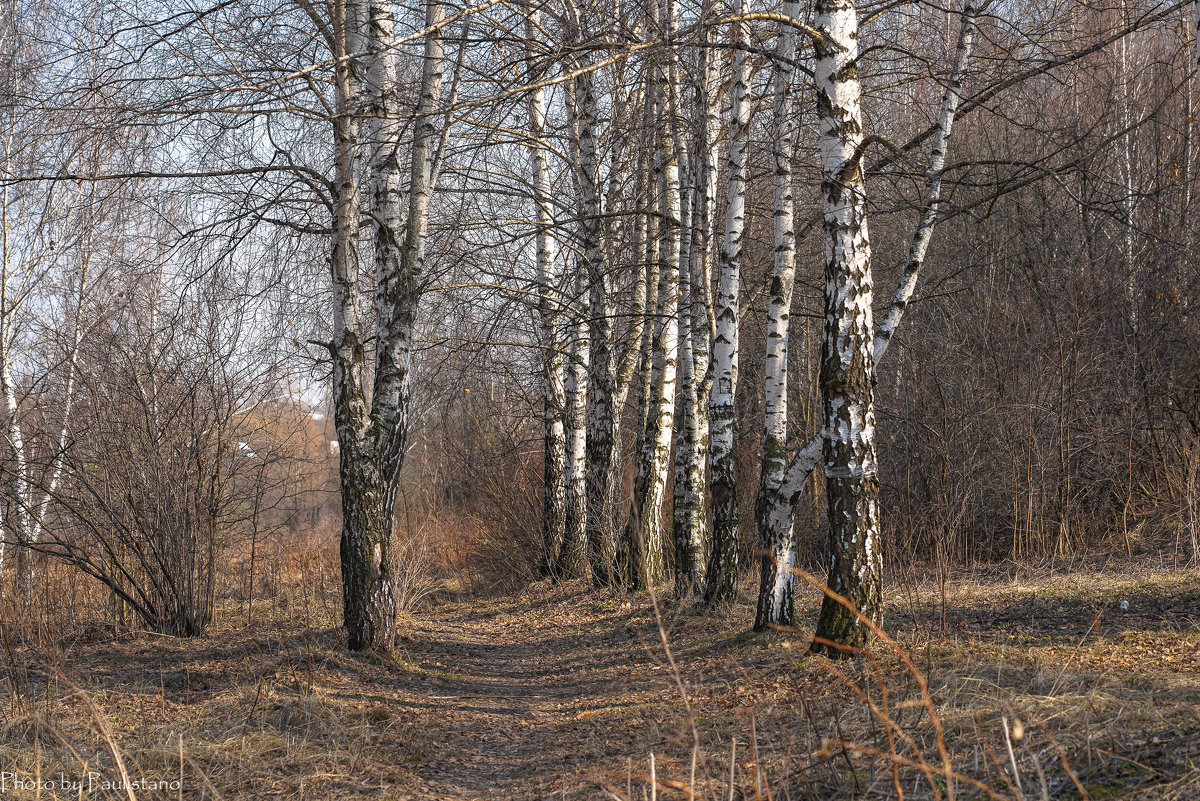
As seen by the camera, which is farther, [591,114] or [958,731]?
[591,114]

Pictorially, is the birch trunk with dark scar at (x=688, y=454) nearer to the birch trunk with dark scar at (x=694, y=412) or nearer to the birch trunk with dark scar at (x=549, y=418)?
the birch trunk with dark scar at (x=694, y=412)

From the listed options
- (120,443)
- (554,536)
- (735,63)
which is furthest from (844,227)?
(554,536)

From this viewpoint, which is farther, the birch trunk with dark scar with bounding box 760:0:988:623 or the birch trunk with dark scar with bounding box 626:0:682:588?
the birch trunk with dark scar with bounding box 626:0:682:588

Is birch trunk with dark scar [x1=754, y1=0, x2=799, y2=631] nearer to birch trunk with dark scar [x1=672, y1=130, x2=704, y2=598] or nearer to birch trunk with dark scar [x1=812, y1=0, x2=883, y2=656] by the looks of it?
birch trunk with dark scar [x1=812, y1=0, x2=883, y2=656]

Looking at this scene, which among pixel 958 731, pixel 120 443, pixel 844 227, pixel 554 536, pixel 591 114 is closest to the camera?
pixel 958 731

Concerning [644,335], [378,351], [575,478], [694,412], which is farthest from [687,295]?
[575,478]

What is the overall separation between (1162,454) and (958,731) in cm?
902

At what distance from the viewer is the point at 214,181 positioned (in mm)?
7195

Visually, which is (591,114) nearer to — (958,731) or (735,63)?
(735,63)

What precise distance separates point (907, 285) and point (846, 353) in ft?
6.43

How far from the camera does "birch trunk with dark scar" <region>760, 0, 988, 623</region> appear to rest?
592cm

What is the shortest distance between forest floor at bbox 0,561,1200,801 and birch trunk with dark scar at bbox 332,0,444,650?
61cm

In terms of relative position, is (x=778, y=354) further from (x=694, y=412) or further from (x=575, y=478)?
(x=575, y=478)

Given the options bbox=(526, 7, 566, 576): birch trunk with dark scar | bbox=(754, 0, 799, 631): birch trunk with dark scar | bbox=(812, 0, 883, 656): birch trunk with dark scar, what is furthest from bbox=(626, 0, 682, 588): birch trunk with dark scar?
bbox=(812, 0, 883, 656): birch trunk with dark scar
